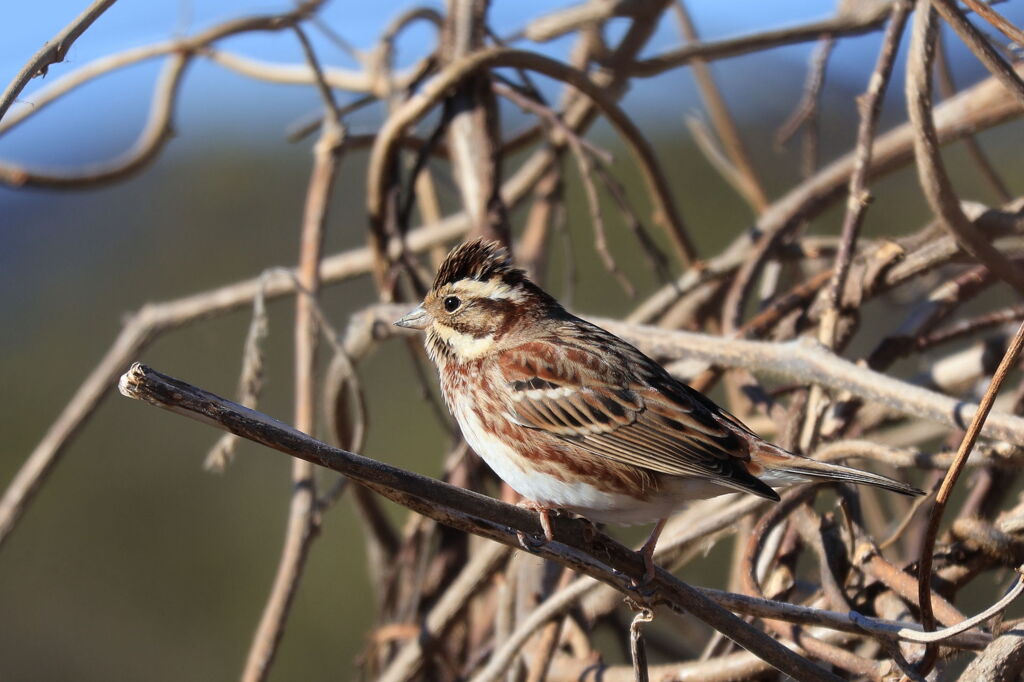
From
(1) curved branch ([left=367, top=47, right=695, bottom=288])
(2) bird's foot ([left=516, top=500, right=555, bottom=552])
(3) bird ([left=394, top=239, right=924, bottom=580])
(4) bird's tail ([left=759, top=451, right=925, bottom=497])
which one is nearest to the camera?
(2) bird's foot ([left=516, top=500, right=555, bottom=552])

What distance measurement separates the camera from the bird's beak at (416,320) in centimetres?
289

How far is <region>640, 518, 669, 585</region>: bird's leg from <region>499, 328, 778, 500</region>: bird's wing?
0.52 feet

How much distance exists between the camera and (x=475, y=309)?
2.89 metres

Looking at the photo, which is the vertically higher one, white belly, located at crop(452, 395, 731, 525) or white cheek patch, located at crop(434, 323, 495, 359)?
white cheek patch, located at crop(434, 323, 495, 359)

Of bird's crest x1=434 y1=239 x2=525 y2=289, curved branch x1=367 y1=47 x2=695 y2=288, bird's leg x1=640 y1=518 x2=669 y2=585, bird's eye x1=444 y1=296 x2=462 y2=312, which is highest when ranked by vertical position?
curved branch x1=367 y1=47 x2=695 y2=288

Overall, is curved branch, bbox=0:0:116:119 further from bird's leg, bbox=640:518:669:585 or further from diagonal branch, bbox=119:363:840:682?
bird's leg, bbox=640:518:669:585

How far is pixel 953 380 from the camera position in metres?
2.95

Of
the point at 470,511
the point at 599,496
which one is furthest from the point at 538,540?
the point at 599,496

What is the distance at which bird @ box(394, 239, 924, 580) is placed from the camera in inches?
95.9

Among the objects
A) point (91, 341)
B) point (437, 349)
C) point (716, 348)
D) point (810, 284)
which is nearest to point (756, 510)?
point (716, 348)

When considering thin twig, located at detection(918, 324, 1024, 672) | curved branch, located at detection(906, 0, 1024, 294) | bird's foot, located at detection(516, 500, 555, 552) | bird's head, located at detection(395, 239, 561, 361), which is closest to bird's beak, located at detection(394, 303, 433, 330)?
bird's head, located at detection(395, 239, 561, 361)

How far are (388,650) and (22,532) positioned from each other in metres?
4.84

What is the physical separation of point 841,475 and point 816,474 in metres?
0.07

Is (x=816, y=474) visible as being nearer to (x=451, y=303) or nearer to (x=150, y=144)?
(x=451, y=303)
